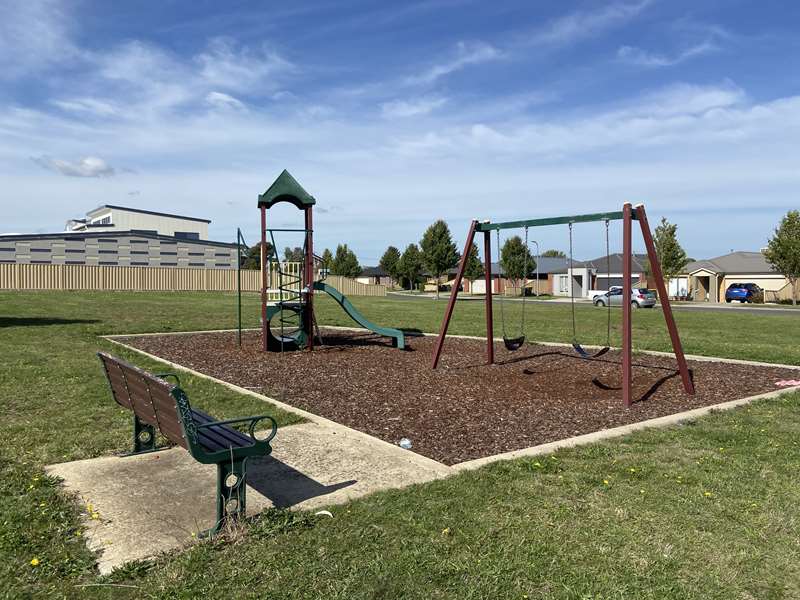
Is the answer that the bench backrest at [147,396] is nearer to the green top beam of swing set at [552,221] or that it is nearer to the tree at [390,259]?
the green top beam of swing set at [552,221]

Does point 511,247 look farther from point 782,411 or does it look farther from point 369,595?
point 369,595

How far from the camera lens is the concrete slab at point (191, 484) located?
12.7 feet

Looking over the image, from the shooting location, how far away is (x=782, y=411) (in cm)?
740

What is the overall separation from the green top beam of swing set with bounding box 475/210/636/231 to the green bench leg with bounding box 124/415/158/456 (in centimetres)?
609

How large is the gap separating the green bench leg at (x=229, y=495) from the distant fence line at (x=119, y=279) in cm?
4042

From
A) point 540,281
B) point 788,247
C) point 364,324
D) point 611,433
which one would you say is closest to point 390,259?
point 540,281

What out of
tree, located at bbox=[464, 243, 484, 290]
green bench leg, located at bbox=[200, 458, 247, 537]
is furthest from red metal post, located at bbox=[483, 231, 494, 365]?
tree, located at bbox=[464, 243, 484, 290]

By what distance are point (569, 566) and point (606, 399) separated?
5030 millimetres

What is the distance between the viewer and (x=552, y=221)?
30.9ft

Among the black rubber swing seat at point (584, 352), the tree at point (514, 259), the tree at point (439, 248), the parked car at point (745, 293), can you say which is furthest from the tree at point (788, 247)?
the black rubber swing seat at point (584, 352)

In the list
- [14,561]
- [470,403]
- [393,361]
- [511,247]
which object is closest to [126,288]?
[511,247]

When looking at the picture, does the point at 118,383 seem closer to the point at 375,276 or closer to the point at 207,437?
the point at 207,437

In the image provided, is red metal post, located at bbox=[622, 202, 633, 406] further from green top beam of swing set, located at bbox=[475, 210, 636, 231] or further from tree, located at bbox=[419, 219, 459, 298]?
tree, located at bbox=[419, 219, 459, 298]

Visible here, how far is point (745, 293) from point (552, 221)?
41.9 meters
